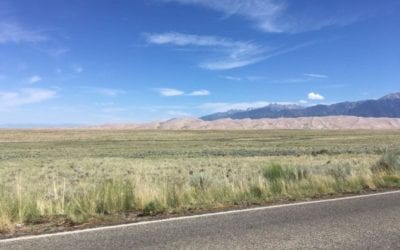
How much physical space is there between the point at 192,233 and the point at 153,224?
2.95 feet

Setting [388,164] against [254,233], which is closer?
[254,233]

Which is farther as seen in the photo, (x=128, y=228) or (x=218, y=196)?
(x=218, y=196)

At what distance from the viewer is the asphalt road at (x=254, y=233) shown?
19.5 ft

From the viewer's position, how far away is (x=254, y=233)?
260 inches

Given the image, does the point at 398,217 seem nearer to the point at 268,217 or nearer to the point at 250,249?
the point at 268,217

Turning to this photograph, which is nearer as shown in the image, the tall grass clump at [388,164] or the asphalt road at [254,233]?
the asphalt road at [254,233]

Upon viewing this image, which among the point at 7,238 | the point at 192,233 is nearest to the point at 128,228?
the point at 192,233

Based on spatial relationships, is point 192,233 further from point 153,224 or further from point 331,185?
point 331,185

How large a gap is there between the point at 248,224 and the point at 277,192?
3.70 metres

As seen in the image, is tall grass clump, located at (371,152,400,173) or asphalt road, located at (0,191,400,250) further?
tall grass clump, located at (371,152,400,173)

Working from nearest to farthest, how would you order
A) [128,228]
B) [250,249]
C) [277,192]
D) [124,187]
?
[250,249] < [128,228] < [124,187] < [277,192]

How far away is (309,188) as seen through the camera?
11.3 m

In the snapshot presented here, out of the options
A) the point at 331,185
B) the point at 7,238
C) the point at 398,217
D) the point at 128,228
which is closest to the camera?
the point at 7,238

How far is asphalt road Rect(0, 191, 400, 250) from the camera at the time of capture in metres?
5.95
